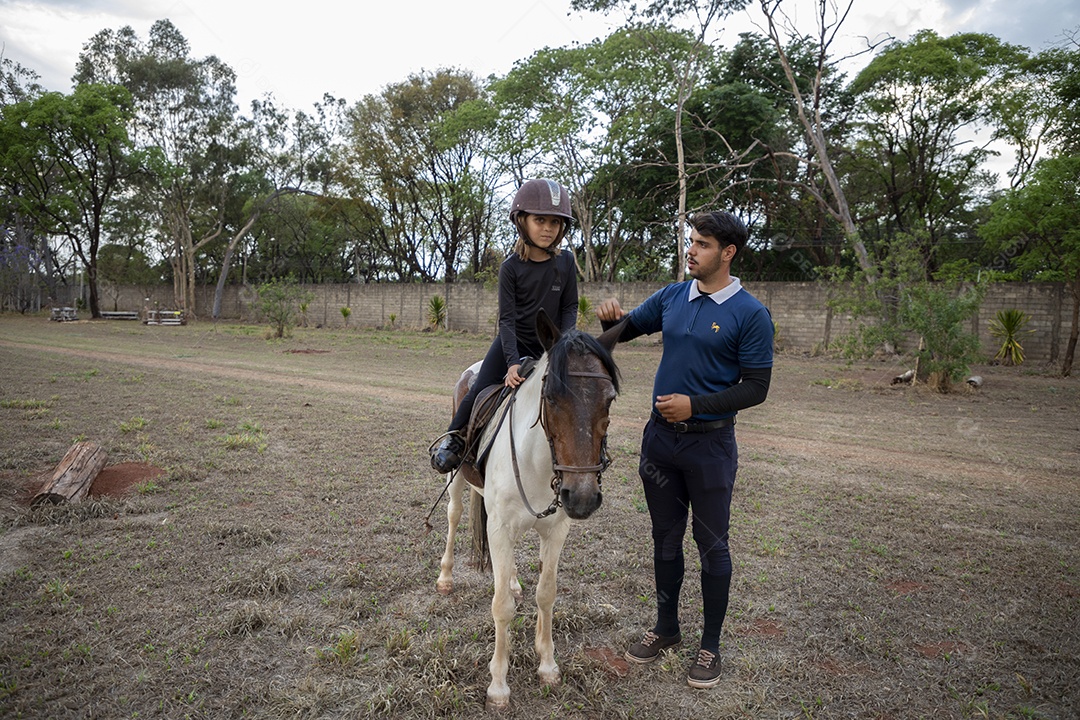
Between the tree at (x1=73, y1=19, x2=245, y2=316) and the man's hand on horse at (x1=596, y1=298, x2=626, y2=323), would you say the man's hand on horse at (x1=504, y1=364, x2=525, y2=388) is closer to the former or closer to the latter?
the man's hand on horse at (x1=596, y1=298, x2=626, y2=323)

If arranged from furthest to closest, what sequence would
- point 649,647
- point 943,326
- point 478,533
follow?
point 943,326 → point 478,533 → point 649,647

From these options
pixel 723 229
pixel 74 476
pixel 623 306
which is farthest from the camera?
pixel 623 306

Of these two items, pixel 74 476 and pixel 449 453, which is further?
pixel 74 476

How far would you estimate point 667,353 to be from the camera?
3229 mm

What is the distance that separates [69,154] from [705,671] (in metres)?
45.1

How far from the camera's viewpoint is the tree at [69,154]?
33312 mm

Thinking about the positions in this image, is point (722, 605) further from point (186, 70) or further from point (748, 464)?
point (186, 70)

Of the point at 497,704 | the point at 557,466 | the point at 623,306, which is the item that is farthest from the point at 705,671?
the point at 623,306

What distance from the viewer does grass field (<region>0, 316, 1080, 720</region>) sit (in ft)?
10.3

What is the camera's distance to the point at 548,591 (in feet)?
10.8

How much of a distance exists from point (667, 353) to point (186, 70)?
4390cm

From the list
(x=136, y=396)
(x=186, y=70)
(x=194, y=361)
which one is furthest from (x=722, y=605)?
(x=186, y=70)

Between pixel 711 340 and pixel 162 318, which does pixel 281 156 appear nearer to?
pixel 162 318

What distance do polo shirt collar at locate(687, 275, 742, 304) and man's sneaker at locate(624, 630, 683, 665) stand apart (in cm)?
198
